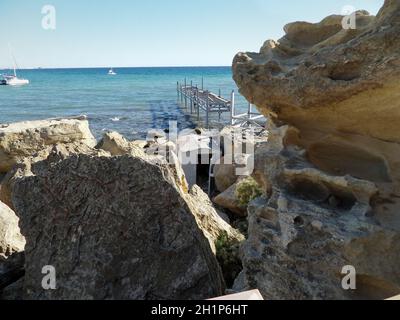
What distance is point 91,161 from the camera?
14.9ft

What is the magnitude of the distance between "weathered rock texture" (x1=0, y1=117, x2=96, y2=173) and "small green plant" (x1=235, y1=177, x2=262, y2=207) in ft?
13.5

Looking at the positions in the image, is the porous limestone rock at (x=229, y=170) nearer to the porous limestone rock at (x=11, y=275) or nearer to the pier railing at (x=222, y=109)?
the pier railing at (x=222, y=109)

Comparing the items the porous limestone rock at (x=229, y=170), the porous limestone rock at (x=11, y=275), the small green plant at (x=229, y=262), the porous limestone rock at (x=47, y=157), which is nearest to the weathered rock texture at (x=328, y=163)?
the small green plant at (x=229, y=262)

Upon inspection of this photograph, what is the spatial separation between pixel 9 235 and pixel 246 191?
5.33 meters

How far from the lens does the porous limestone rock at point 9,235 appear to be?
5.18 meters

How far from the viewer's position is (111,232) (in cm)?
435

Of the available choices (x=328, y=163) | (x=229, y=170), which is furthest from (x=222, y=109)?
(x=328, y=163)

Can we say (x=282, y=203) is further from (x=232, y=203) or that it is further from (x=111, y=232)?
(x=232, y=203)

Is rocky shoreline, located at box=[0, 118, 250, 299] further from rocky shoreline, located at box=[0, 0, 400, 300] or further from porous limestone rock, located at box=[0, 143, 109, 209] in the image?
porous limestone rock, located at box=[0, 143, 109, 209]

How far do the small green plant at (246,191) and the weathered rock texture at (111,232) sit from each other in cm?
464

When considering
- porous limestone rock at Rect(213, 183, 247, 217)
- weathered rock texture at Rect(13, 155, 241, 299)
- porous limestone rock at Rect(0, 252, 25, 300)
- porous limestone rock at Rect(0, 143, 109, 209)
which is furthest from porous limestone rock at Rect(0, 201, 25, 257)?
porous limestone rock at Rect(213, 183, 247, 217)

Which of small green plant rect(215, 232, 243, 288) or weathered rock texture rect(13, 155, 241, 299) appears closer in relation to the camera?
weathered rock texture rect(13, 155, 241, 299)

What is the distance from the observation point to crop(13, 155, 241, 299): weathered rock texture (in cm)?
424
